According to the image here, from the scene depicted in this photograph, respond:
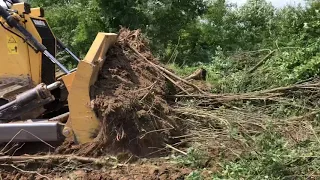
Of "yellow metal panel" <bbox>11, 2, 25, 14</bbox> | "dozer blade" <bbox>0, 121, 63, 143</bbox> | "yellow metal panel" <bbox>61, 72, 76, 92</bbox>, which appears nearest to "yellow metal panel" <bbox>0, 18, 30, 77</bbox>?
"yellow metal panel" <bbox>11, 2, 25, 14</bbox>

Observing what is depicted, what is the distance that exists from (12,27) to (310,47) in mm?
4670

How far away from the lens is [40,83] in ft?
22.3

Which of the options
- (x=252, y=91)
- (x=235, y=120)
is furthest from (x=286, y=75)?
(x=235, y=120)

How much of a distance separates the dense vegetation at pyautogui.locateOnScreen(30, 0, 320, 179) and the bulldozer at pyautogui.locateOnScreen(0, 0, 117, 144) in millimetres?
1468

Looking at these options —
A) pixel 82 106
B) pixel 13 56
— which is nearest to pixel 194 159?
pixel 82 106

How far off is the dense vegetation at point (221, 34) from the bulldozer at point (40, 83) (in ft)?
4.82

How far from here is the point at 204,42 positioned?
15.2 metres

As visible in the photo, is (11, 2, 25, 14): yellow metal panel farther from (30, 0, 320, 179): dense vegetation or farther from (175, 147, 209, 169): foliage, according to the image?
(175, 147, 209, 169): foliage

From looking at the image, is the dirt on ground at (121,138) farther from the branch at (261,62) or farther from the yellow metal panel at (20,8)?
the branch at (261,62)

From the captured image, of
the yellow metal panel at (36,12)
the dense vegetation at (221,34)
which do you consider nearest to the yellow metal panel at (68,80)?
the yellow metal panel at (36,12)

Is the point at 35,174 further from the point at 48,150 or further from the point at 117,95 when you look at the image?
the point at 117,95

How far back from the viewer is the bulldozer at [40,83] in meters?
5.95

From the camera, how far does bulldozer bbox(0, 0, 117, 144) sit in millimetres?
5953

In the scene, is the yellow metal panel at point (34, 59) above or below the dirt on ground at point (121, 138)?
above
